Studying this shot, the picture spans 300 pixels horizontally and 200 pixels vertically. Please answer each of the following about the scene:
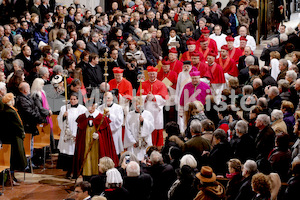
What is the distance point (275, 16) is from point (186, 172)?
1362cm

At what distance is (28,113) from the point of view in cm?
1049

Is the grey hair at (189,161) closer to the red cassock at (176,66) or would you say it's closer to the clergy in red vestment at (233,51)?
the red cassock at (176,66)

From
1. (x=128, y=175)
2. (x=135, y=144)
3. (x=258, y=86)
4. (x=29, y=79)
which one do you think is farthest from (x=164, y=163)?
(x=29, y=79)

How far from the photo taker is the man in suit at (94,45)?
46.3ft

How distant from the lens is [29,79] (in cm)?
1215

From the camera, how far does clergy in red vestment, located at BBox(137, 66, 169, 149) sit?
11.8m

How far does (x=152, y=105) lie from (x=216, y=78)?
7.35 feet

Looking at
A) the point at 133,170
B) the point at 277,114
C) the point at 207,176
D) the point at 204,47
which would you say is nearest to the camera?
the point at 207,176

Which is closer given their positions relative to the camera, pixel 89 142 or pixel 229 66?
pixel 89 142

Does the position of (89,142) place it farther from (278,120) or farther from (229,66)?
(229,66)

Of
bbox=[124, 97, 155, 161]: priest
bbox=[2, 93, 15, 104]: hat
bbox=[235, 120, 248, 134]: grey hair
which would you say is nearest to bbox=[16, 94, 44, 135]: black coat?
bbox=[2, 93, 15, 104]: hat

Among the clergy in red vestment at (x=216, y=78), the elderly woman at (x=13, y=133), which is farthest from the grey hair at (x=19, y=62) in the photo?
the clergy in red vestment at (x=216, y=78)

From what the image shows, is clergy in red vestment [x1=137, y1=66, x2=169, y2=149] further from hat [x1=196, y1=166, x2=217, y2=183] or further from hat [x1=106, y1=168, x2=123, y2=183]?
hat [x1=196, y1=166, x2=217, y2=183]

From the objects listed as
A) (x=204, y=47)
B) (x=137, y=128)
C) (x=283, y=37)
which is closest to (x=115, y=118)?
(x=137, y=128)
